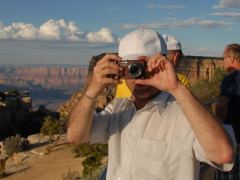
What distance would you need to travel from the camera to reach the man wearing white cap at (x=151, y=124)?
2.77 meters

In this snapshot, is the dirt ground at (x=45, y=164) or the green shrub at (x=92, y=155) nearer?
the green shrub at (x=92, y=155)

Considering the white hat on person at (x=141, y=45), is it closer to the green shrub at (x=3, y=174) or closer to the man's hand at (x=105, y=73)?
the man's hand at (x=105, y=73)

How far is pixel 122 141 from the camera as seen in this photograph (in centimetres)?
325

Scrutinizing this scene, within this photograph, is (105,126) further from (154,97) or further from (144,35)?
(144,35)

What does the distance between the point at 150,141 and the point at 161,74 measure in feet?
1.27

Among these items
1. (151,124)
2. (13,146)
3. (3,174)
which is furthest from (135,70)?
(13,146)

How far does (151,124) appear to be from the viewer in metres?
3.08

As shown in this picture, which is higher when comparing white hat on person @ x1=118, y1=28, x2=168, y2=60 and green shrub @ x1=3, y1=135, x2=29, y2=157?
white hat on person @ x1=118, y1=28, x2=168, y2=60

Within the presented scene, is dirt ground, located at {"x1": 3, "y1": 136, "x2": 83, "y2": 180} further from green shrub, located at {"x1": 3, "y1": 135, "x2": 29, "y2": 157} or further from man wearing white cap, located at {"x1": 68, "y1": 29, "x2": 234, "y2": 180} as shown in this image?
man wearing white cap, located at {"x1": 68, "y1": 29, "x2": 234, "y2": 180}

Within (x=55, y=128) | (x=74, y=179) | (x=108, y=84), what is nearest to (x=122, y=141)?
(x=108, y=84)

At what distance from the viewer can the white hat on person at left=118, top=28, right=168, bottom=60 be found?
3.08 m

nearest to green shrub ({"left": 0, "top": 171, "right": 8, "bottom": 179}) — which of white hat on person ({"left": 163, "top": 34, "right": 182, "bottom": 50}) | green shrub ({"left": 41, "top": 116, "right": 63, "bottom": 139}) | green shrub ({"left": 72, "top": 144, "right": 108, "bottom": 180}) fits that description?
green shrub ({"left": 72, "top": 144, "right": 108, "bottom": 180})

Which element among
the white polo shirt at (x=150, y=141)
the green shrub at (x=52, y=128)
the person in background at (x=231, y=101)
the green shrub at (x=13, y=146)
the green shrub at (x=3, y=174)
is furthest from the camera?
the green shrub at (x=52, y=128)

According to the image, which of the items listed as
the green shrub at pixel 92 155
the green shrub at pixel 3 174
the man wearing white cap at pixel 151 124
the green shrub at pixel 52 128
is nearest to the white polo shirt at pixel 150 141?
the man wearing white cap at pixel 151 124
